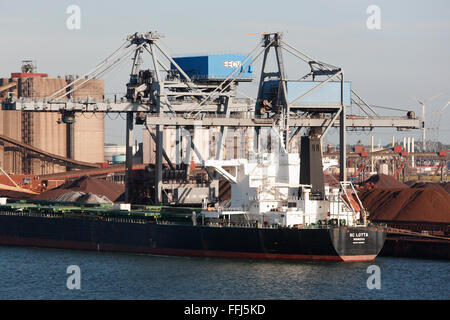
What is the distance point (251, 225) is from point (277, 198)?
8.89ft

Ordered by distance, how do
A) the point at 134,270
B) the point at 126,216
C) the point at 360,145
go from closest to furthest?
the point at 134,270 < the point at 126,216 < the point at 360,145

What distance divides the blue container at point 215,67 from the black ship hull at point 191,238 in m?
17.4

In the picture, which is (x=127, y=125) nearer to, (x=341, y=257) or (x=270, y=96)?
(x=270, y=96)

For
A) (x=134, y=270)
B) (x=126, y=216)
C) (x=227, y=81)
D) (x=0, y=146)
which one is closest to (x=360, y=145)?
(x=0, y=146)

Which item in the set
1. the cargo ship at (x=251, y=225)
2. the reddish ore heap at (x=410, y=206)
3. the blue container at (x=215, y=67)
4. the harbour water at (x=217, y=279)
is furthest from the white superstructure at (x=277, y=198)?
the blue container at (x=215, y=67)

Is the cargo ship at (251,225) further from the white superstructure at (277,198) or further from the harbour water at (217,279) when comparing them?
the harbour water at (217,279)

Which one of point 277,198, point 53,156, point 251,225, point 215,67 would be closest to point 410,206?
point 277,198

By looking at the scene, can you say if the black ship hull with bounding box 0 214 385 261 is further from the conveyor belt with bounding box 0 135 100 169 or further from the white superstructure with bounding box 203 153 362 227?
the conveyor belt with bounding box 0 135 100 169

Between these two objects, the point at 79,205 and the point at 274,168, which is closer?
the point at 274,168

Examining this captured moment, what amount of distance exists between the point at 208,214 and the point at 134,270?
7383mm

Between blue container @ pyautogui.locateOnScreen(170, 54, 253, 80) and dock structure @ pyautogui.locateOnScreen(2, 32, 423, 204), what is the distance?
0.09 m

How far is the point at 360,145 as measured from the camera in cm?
15312

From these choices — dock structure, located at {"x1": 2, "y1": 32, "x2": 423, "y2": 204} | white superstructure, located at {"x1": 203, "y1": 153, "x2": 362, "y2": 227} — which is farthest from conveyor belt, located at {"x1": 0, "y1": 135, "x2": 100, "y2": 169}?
white superstructure, located at {"x1": 203, "y1": 153, "x2": 362, "y2": 227}
